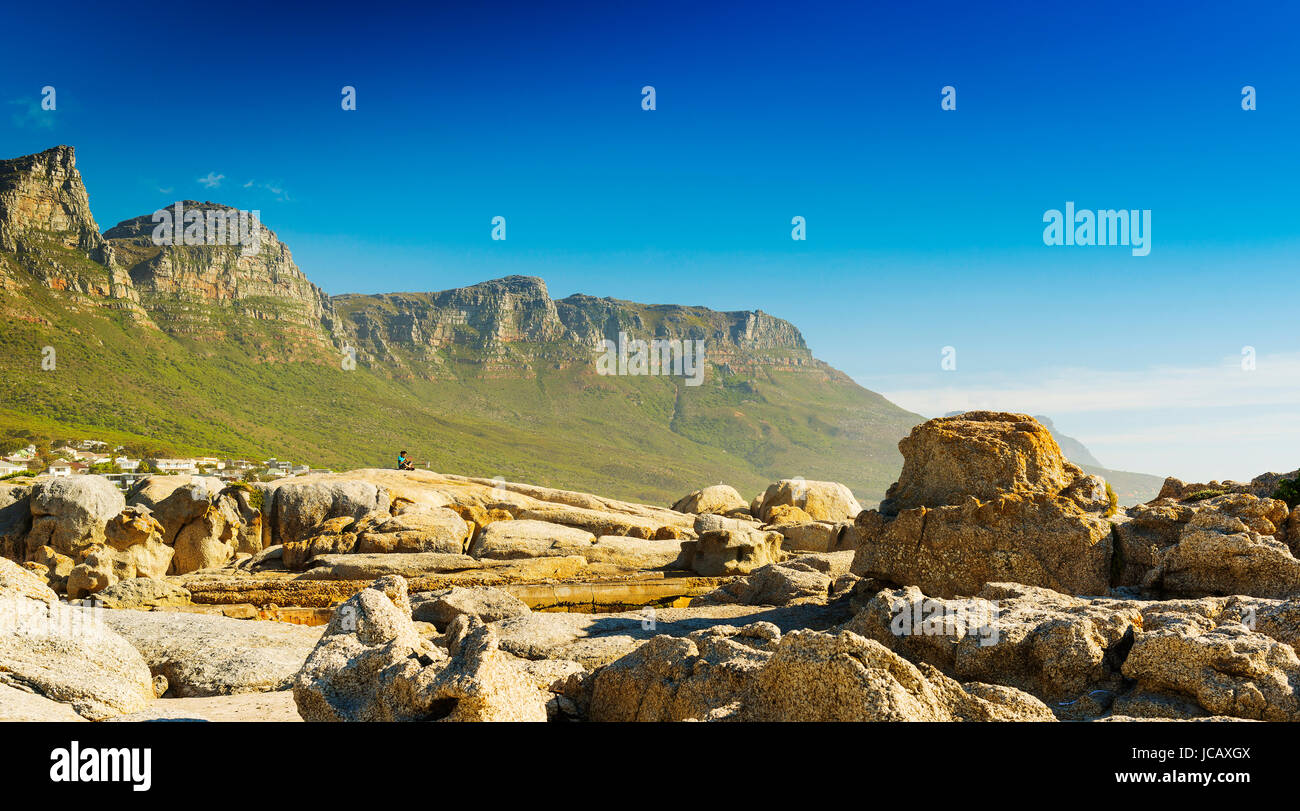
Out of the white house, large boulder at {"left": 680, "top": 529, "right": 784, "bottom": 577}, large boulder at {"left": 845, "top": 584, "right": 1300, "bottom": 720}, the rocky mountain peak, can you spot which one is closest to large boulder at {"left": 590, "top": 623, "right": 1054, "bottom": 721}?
large boulder at {"left": 845, "top": 584, "right": 1300, "bottom": 720}

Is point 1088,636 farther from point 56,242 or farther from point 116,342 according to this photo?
point 56,242

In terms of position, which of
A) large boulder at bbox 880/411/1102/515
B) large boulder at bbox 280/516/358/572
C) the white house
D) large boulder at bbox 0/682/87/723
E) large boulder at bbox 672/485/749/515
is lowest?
large boulder at bbox 672/485/749/515

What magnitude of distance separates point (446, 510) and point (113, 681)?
84.7 feet

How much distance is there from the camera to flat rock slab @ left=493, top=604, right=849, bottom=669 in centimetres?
1416

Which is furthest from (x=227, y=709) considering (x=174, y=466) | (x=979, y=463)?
(x=174, y=466)

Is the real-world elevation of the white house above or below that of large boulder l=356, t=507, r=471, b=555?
below

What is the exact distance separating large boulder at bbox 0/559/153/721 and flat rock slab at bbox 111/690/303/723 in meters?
0.36

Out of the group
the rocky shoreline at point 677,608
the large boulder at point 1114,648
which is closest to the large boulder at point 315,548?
the rocky shoreline at point 677,608

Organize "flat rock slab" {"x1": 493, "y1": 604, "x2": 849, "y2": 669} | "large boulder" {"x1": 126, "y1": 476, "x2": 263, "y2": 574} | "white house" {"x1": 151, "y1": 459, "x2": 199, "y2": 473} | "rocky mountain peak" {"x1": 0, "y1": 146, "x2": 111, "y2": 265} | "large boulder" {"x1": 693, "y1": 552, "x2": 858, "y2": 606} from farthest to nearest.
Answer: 1. "rocky mountain peak" {"x1": 0, "y1": 146, "x2": 111, "y2": 265}
2. "white house" {"x1": 151, "y1": 459, "x2": 199, "y2": 473}
3. "large boulder" {"x1": 126, "y1": 476, "x2": 263, "y2": 574}
4. "large boulder" {"x1": 693, "y1": 552, "x2": 858, "y2": 606}
5. "flat rock slab" {"x1": 493, "y1": 604, "x2": 849, "y2": 669}

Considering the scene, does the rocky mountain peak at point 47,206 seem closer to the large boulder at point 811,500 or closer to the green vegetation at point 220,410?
the green vegetation at point 220,410

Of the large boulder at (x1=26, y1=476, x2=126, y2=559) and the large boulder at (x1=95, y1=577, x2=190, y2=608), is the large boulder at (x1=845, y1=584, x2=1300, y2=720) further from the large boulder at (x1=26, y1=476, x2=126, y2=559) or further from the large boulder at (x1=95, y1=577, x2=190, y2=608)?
the large boulder at (x1=26, y1=476, x2=126, y2=559)

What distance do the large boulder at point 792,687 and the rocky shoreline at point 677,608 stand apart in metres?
0.03

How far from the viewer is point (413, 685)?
7918mm

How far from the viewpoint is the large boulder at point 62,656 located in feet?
31.4
